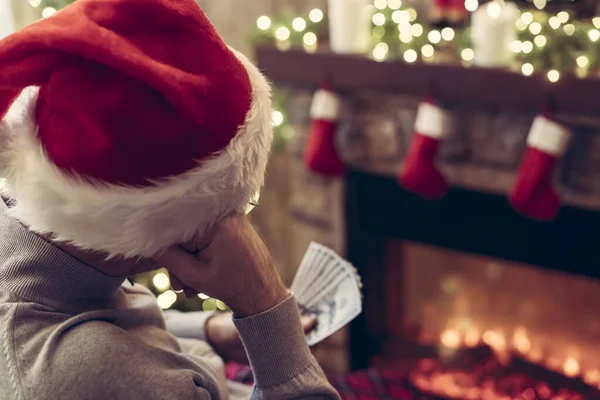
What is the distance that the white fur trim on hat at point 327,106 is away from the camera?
2184 millimetres

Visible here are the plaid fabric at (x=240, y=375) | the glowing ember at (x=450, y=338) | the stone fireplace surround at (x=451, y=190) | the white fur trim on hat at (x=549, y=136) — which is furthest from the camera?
the glowing ember at (x=450, y=338)

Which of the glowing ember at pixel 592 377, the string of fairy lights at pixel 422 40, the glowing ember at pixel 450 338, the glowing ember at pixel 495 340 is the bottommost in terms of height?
the glowing ember at pixel 450 338

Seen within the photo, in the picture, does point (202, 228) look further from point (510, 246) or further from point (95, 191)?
point (510, 246)

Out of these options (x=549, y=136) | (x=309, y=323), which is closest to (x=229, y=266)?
(x=309, y=323)

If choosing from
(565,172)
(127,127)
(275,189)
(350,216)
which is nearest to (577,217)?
(565,172)

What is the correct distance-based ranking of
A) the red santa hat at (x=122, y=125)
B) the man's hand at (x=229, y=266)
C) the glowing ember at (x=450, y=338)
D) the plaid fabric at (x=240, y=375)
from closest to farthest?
the red santa hat at (x=122, y=125) → the man's hand at (x=229, y=266) → the plaid fabric at (x=240, y=375) → the glowing ember at (x=450, y=338)

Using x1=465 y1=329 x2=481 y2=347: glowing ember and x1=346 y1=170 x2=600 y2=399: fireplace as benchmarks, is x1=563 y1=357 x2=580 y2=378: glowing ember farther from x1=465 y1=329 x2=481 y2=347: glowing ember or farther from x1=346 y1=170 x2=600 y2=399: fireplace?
x1=465 y1=329 x2=481 y2=347: glowing ember

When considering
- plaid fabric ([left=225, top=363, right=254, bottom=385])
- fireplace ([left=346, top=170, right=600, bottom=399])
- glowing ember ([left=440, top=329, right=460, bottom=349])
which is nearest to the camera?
plaid fabric ([left=225, top=363, right=254, bottom=385])

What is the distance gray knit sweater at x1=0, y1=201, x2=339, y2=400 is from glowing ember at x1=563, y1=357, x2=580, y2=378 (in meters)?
1.51

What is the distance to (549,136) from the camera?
5.83ft

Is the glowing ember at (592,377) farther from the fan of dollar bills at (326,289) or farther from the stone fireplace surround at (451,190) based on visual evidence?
the fan of dollar bills at (326,289)

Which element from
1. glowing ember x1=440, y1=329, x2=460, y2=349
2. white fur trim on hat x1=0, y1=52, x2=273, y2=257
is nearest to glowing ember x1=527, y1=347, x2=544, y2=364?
glowing ember x1=440, y1=329, x2=460, y2=349

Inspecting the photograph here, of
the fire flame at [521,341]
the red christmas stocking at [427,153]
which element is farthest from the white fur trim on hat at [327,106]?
the fire flame at [521,341]

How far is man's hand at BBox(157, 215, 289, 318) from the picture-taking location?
2.84 ft
